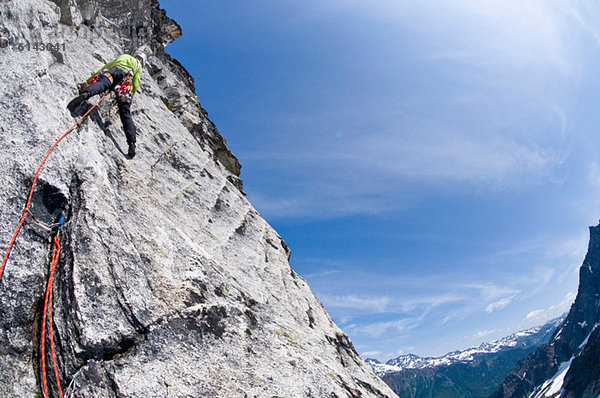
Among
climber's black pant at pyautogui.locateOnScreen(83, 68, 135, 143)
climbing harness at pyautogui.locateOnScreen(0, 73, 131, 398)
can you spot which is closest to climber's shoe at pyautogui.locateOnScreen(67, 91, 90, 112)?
climber's black pant at pyautogui.locateOnScreen(83, 68, 135, 143)

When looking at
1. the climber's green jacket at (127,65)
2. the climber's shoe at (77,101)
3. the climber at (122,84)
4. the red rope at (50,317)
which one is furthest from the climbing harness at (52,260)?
the climber's green jacket at (127,65)

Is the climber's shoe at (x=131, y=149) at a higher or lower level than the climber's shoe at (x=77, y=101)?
lower

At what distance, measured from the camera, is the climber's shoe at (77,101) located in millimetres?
9492

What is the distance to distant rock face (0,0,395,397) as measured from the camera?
19.9 ft

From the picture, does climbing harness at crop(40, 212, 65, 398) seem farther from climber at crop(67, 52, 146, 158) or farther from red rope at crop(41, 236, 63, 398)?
climber at crop(67, 52, 146, 158)

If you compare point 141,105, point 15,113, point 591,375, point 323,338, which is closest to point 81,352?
point 15,113

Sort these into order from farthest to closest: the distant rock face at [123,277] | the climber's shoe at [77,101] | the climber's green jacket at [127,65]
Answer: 1. the climber's green jacket at [127,65]
2. the climber's shoe at [77,101]
3. the distant rock face at [123,277]

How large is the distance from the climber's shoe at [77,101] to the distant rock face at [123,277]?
323mm

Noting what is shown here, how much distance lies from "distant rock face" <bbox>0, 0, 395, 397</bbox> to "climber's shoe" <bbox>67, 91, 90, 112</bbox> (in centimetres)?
32

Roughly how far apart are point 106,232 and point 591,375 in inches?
7213

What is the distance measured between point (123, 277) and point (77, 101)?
5720 millimetres

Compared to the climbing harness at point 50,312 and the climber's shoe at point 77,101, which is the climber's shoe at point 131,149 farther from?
the climbing harness at point 50,312

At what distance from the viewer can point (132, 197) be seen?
940 cm

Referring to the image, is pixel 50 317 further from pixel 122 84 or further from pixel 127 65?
pixel 127 65
